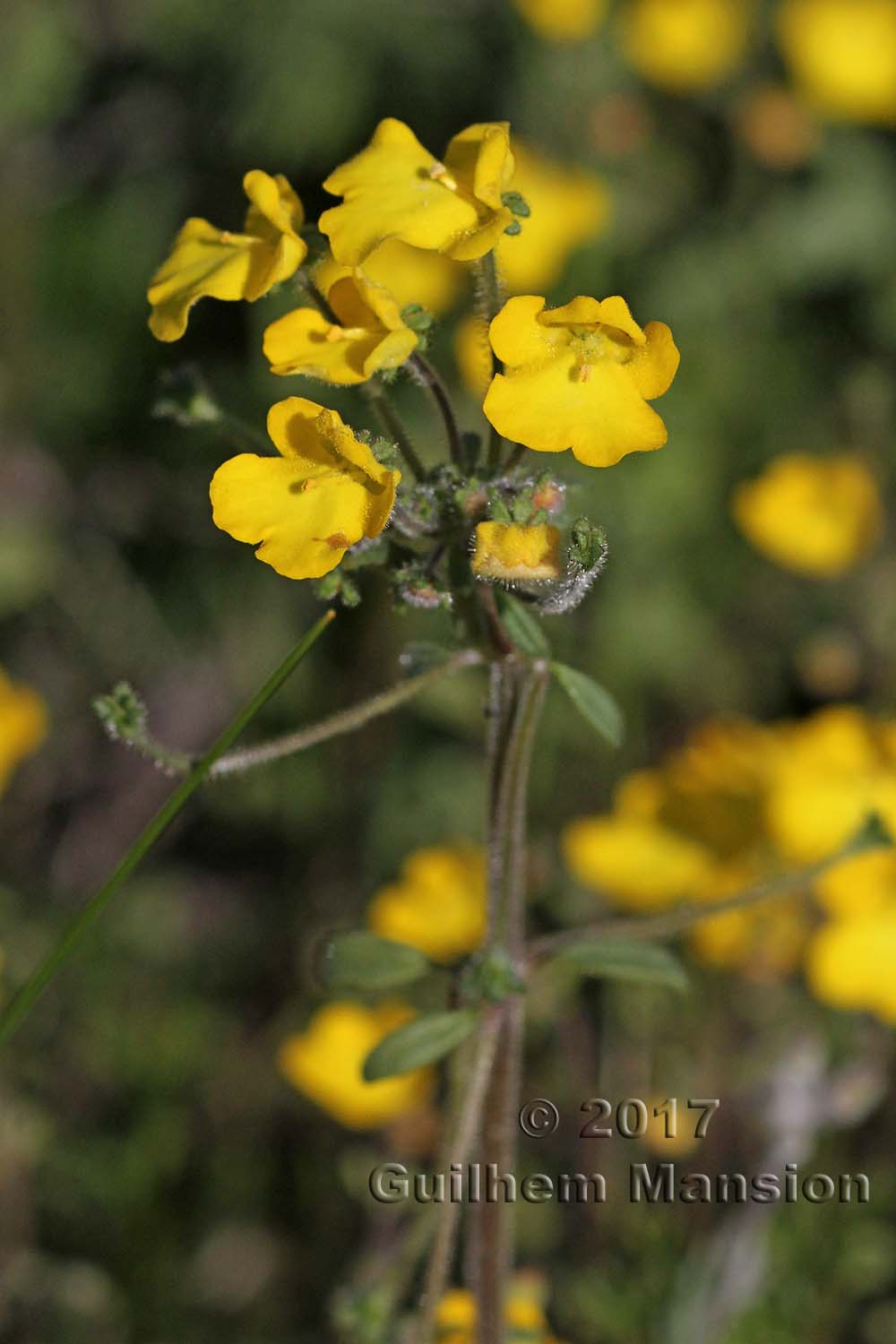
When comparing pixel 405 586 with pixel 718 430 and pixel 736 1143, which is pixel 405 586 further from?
pixel 718 430

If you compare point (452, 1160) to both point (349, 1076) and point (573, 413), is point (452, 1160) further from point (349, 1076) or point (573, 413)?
point (349, 1076)

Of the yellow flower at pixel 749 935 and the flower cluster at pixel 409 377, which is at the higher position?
the yellow flower at pixel 749 935

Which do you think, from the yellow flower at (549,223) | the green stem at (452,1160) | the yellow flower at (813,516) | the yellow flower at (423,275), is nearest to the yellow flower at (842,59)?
the yellow flower at (549,223)

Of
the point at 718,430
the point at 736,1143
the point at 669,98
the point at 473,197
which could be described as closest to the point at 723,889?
the point at 736,1143

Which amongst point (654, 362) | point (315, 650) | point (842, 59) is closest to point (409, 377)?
point (654, 362)

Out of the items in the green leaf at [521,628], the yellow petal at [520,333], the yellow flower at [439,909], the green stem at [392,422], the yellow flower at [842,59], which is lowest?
the green leaf at [521,628]

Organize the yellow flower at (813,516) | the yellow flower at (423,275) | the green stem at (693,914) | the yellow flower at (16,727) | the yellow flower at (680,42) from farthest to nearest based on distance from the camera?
1. the yellow flower at (680,42)
2. the yellow flower at (423,275)
3. the yellow flower at (813,516)
4. the yellow flower at (16,727)
5. the green stem at (693,914)

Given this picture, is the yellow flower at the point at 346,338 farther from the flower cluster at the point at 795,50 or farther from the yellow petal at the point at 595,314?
the flower cluster at the point at 795,50
